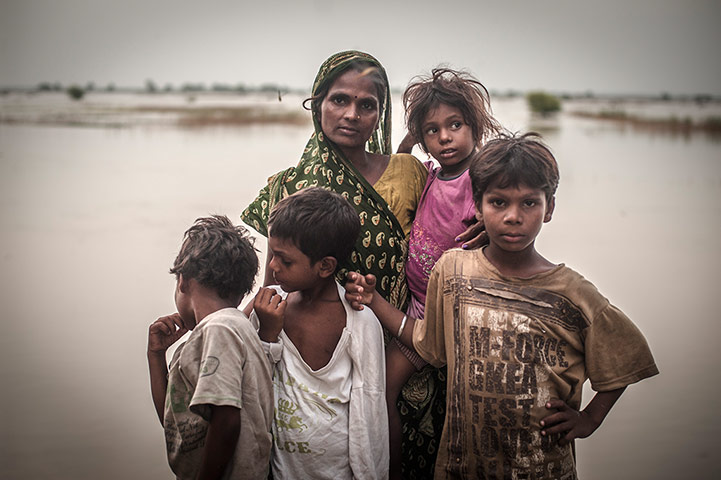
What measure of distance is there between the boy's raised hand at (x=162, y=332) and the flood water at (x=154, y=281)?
1.38m

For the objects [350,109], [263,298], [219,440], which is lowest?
[219,440]

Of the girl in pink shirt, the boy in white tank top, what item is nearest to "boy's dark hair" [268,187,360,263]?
the boy in white tank top

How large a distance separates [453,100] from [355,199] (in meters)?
0.50

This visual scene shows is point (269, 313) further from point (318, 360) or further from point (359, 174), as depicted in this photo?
point (359, 174)

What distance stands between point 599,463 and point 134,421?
271 centimetres

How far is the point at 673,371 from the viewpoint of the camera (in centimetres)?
480

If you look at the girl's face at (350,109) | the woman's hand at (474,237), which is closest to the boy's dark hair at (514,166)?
the woman's hand at (474,237)

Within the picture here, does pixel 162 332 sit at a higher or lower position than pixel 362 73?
lower

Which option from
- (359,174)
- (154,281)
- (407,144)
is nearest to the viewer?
(359,174)

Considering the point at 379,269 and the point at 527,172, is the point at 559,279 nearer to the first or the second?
the point at 527,172

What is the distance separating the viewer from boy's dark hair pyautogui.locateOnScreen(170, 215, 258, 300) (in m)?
2.07

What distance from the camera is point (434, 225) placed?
241cm

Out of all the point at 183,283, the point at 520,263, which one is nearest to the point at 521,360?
the point at 520,263

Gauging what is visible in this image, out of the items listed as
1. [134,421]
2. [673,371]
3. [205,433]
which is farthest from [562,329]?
[673,371]
